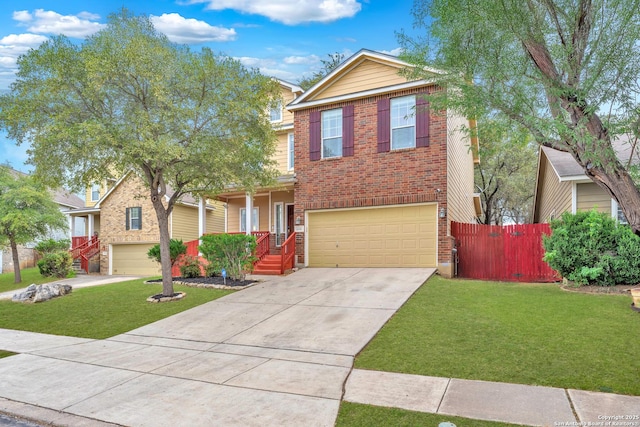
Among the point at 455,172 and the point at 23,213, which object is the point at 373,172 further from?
the point at 23,213

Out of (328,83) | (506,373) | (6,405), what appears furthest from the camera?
(328,83)

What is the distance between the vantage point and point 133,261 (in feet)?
74.2

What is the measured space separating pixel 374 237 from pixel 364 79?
553cm

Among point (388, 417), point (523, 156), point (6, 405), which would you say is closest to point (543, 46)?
point (388, 417)

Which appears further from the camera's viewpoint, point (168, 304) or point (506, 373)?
point (168, 304)

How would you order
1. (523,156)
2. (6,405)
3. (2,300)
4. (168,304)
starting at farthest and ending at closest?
(523,156) → (2,300) → (168,304) → (6,405)

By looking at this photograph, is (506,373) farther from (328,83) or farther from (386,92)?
(328,83)

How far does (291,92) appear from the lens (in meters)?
19.2

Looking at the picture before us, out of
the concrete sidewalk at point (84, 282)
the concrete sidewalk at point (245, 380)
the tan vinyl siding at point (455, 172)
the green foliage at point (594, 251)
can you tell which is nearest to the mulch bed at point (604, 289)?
the green foliage at point (594, 251)

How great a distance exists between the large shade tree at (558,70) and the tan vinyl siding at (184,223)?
1831 centimetres

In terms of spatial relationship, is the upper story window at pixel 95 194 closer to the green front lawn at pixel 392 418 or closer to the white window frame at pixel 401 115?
the white window frame at pixel 401 115

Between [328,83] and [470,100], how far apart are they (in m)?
9.79

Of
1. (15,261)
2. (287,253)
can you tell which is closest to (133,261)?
(15,261)

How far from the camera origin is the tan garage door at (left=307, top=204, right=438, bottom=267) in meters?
13.3
